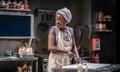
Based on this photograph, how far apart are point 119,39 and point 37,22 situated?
1734mm

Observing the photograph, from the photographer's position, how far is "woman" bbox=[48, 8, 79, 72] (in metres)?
2.79

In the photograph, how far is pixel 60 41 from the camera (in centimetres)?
287

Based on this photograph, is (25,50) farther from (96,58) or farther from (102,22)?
(102,22)

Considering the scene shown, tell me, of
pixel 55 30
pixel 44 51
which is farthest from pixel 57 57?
pixel 44 51

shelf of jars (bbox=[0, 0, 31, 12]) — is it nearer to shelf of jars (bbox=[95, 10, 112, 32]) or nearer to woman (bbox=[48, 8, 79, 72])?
shelf of jars (bbox=[95, 10, 112, 32])

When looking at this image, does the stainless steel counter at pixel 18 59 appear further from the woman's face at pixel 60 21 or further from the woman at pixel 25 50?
the woman's face at pixel 60 21

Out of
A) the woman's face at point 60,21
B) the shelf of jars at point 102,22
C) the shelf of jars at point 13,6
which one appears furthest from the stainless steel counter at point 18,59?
the woman's face at point 60,21

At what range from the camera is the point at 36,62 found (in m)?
4.53

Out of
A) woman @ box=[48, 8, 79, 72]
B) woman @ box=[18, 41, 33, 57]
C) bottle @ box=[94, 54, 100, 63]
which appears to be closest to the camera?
woman @ box=[48, 8, 79, 72]

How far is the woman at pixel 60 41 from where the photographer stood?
2.79m

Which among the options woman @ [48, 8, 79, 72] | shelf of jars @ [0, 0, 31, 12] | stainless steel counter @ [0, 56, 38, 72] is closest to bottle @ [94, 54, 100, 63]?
stainless steel counter @ [0, 56, 38, 72]

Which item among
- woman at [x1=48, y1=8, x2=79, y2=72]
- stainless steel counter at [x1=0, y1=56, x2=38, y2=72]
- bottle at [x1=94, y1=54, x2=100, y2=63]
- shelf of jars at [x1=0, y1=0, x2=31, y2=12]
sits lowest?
bottle at [x1=94, y1=54, x2=100, y2=63]

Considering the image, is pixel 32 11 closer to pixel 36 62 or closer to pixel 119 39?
pixel 36 62

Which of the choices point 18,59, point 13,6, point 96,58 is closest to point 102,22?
point 96,58
